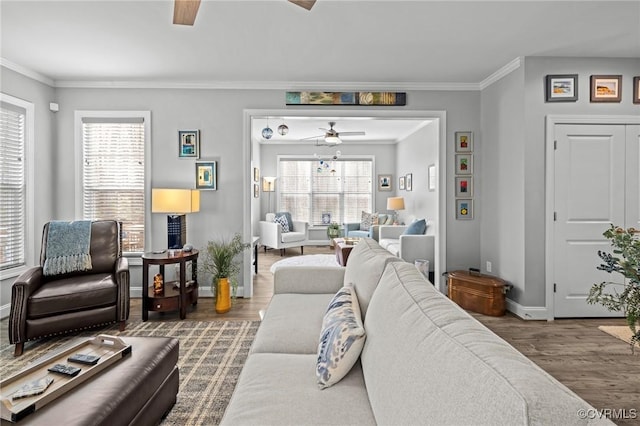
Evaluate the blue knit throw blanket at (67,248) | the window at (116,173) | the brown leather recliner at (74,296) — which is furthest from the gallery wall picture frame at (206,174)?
the blue knit throw blanket at (67,248)

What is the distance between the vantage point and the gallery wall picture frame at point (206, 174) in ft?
13.7

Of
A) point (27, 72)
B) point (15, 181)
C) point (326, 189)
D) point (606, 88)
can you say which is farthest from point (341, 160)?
point (15, 181)

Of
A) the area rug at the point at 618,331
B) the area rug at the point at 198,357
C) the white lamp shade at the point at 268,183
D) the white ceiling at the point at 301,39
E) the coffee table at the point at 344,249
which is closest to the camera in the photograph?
the area rug at the point at 198,357

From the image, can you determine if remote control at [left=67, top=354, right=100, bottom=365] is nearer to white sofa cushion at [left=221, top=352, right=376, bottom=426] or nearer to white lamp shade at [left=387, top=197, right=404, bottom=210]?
white sofa cushion at [left=221, top=352, right=376, bottom=426]

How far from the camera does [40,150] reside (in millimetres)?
3896

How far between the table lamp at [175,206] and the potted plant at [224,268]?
1.20ft

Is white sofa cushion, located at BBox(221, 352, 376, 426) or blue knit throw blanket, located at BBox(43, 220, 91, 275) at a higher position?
Result: blue knit throw blanket, located at BBox(43, 220, 91, 275)

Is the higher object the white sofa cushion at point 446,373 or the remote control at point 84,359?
the white sofa cushion at point 446,373

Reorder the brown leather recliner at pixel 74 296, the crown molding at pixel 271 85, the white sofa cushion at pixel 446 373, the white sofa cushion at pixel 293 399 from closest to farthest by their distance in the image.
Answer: the white sofa cushion at pixel 446 373 → the white sofa cushion at pixel 293 399 → the brown leather recliner at pixel 74 296 → the crown molding at pixel 271 85

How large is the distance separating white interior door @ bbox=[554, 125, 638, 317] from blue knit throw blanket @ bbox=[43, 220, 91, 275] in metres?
4.69

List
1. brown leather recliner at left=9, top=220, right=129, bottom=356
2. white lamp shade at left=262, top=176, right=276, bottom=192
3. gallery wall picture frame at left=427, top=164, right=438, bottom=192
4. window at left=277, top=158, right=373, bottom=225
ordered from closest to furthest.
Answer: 1. brown leather recliner at left=9, top=220, right=129, bottom=356
2. gallery wall picture frame at left=427, top=164, right=438, bottom=192
3. white lamp shade at left=262, top=176, right=276, bottom=192
4. window at left=277, top=158, right=373, bottom=225

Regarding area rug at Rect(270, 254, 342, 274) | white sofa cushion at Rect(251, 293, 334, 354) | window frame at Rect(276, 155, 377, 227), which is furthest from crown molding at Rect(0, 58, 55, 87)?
window frame at Rect(276, 155, 377, 227)

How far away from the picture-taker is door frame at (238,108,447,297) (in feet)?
13.8

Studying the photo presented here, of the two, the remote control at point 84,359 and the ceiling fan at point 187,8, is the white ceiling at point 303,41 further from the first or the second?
the remote control at point 84,359
